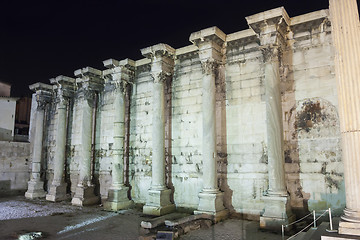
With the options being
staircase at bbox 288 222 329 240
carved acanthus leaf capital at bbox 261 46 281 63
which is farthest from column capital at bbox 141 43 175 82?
staircase at bbox 288 222 329 240

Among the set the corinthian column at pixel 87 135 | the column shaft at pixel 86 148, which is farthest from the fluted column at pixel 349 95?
the column shaft at pixel 86 148

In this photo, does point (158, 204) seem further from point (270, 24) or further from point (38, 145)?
point (38, 145)

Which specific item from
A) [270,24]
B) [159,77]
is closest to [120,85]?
[159,77]

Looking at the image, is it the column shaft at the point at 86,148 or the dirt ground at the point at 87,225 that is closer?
the dirt ground at the point at 87,225

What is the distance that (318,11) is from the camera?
8.69 metres

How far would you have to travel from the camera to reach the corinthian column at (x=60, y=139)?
14.2m

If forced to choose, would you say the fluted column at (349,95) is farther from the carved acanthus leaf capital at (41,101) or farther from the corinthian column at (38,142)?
the carved acanthus leaf capital at (41,101)

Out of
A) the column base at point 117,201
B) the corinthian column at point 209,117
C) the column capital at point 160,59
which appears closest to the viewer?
the corinthian column at point 209,117

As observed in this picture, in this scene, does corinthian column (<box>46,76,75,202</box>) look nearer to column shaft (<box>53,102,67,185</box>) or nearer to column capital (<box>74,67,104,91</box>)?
column shaft (<box>53,102,67,185</box>)

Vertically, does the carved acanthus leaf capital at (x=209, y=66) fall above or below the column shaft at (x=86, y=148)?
above

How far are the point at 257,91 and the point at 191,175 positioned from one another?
159 inches

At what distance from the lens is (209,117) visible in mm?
9984

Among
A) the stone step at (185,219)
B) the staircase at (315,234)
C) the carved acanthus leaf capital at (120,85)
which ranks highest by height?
the carved acanthus leaf capital at (120,85)

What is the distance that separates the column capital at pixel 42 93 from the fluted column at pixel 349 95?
14993mm
